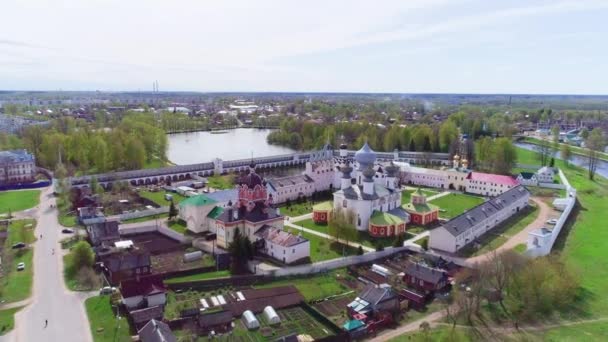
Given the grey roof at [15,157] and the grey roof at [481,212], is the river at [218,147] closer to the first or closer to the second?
the grey roof at [15,157]

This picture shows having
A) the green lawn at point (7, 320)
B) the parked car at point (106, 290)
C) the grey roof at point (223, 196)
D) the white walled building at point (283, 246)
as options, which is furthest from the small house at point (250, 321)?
the grey roof at point (223, 196)

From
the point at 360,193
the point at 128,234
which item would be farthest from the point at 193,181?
the point at 360,193

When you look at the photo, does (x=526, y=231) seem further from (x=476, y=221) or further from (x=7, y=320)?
(x=7, y=320)

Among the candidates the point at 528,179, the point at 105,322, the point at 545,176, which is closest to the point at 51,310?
the point at 105,322

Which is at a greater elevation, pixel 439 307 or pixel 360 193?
pixel 360 193

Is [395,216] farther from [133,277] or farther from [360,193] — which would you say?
[133,277]
